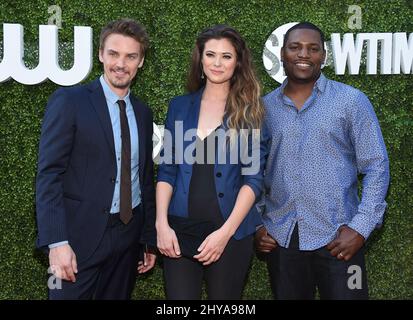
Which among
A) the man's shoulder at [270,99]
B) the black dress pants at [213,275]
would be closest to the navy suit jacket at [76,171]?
the black dress pants at [213,275]

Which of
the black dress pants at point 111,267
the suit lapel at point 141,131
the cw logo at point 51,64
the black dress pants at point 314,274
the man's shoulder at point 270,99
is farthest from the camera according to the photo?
the cw logo at point 51,64

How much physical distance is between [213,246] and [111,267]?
0.61 m

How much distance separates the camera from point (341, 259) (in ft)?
11.2

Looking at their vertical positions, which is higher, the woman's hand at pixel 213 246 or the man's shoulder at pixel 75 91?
the man's shoulder at pixel 75 91

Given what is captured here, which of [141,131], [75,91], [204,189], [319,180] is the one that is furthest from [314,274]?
[75,91]

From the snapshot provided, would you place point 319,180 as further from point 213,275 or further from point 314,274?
point 213,275

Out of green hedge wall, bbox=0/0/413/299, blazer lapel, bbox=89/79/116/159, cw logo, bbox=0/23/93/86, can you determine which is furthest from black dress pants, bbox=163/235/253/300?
cw logo, bbox=0/23/93/86

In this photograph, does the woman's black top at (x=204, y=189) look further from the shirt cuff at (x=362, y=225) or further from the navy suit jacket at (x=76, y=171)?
the shirt cuff at (x=362, y=225)

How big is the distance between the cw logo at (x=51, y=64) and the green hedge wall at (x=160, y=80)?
0.11m

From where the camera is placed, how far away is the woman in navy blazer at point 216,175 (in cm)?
334
